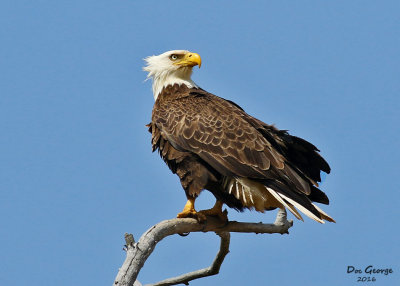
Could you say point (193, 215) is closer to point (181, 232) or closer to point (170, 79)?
point (181, 232)

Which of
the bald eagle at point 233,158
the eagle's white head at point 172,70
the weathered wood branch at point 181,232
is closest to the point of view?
the weathered wood branch at point 181,232

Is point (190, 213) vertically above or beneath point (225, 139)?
beneath

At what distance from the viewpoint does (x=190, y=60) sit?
7.93 m

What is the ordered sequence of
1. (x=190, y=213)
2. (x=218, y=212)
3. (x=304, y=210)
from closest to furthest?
(x=304, y=210) → (x=190, y=213) → (x=218, y=212)

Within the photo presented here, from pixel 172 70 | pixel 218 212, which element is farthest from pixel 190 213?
pixel 172 70

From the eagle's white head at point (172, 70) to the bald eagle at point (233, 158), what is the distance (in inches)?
19.4

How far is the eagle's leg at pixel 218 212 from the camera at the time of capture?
23.9 ft

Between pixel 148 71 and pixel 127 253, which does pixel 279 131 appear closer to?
pixel 148 71

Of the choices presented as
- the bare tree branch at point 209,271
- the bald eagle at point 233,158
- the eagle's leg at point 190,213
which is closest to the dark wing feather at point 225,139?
the bald eagle at point 233,158

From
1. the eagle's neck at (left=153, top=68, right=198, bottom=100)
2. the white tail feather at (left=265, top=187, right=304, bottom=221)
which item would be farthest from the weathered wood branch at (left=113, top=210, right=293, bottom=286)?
the eagle's neck at (left=153, top=68, right=198, bottom=100)

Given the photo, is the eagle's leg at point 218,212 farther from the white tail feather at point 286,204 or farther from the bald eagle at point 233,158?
the white tail feather at point 286,204

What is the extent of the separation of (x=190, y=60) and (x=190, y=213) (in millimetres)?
1963

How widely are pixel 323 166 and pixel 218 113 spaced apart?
49.4 inches

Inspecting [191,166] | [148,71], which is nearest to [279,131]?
[191,166]
